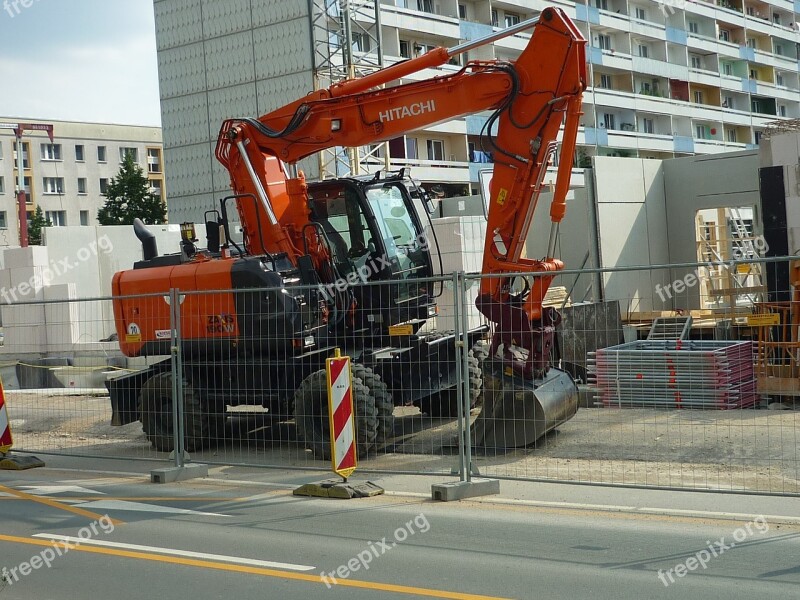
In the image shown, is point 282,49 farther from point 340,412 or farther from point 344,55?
point 340,412

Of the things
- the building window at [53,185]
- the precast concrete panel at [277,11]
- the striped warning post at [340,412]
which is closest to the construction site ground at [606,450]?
the striped warning post at [340,412]

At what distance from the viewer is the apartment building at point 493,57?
144 feet

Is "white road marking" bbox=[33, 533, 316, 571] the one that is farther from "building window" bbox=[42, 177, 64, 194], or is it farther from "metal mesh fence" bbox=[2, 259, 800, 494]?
"building window" bbox=[42, 177, 64, 194]

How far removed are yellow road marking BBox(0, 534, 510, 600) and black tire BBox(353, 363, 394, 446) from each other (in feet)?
13.5

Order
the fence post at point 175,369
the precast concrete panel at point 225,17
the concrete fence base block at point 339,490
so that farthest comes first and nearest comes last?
the precast concrete panel at point 225,17 < the fence post at point 175,369 < the concrete fence base block at point 339,490

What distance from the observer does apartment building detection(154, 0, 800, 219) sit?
144ft

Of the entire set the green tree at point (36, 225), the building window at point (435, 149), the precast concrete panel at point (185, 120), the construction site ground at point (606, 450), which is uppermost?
the precast concrete panel at point (185, 120)

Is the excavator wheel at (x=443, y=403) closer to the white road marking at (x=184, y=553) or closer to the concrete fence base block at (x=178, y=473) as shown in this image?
the concrete fence base block at (x=178, y=473)

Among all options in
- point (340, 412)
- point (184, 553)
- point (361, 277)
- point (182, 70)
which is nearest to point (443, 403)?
point (361, 277)

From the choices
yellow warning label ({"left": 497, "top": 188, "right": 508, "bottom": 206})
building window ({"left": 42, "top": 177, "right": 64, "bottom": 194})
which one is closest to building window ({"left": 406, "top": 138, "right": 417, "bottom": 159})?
yellow warning label ({"left": 497, "top": 188, "right": 508, "bottom": 206})

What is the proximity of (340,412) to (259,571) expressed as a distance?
242 centimetres

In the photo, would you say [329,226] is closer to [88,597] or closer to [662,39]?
[88,597]

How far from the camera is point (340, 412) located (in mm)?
8953

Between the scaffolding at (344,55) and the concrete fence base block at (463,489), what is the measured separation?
23.0 metres
